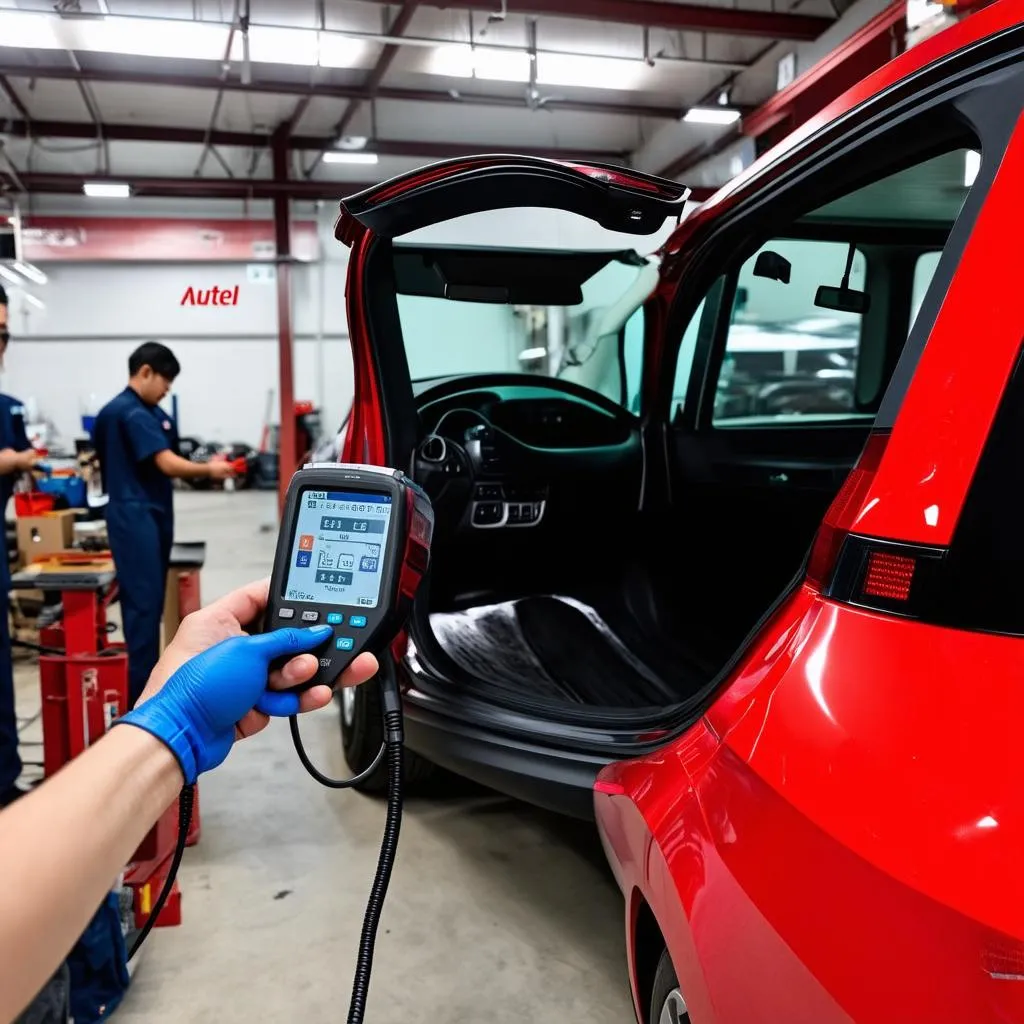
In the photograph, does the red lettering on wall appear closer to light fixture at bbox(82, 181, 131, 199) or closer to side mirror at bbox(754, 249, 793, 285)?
light fixture at bbox(82, 181, 131, 199)

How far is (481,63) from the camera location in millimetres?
7836

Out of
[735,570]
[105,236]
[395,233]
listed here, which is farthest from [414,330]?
[105,236]

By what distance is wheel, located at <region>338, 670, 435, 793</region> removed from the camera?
9.25 ft

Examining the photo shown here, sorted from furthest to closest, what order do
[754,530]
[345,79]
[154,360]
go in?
[345,79] → [154,360] → [754,530]

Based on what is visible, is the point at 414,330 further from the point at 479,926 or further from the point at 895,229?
the point at 479,926

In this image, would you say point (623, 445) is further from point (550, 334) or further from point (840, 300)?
point (840, 300)

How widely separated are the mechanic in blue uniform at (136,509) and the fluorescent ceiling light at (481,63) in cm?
495

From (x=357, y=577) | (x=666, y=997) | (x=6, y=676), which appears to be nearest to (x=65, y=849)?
(x=357, y=577)

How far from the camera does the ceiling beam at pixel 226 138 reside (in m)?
10.1

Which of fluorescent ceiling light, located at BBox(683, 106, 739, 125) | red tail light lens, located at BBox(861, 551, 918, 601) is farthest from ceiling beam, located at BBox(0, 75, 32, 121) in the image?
red tail light lens, located at BBox(861, 551, 918, 601)

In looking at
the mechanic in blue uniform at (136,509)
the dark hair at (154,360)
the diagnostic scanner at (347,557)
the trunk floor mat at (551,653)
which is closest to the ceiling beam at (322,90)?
the dark hair at (154,360)

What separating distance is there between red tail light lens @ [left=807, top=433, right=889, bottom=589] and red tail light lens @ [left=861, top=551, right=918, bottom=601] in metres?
0.07

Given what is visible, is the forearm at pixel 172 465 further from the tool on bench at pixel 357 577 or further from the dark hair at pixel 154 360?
the tool on bench at pixel 357 577

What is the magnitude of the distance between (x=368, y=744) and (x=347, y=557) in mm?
1810
